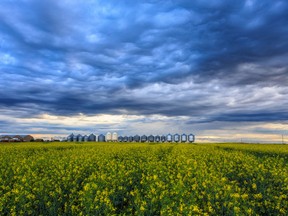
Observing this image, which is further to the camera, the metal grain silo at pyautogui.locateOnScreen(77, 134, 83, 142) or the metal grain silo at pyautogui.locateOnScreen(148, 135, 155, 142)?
the metal grain silo at pyautogui.locateOnScreen(148, 135, 155, 142)

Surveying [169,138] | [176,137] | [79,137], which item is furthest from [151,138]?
[79,137]

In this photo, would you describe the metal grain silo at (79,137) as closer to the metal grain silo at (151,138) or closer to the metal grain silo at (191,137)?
the metal grain silo at (151,138)

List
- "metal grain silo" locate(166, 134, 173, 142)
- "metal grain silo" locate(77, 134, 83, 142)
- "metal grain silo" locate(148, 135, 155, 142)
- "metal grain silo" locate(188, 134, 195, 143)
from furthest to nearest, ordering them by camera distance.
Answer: "metal grain silo" locate(148, 135, 155, 142)
"metal grain silo" locate(166, 134, 173, 142)
"metal grain silo" locate(77, 134, 83, 142)
"metal grain silo" locate(188, 134, 195, 143)

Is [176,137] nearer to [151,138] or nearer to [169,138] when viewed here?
[169,138]

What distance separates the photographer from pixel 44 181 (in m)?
12.0

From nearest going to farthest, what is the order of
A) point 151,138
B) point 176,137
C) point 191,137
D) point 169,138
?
point 191,137 < point 176,137 < point 169,138 < point 151,138

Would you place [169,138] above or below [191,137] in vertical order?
below

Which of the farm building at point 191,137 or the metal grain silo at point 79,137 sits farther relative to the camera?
the metal grain silo at point 79,137

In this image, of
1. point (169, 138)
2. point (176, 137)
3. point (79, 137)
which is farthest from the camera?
point (79, 137)

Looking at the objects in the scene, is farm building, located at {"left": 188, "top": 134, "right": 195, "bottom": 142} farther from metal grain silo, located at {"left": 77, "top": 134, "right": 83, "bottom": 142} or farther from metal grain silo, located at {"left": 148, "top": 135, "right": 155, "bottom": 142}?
metal grain silo, located at {"left": 77, "top": 134, "right": 83, "bottom": 142}

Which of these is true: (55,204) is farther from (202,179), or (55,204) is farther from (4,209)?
(202,179)

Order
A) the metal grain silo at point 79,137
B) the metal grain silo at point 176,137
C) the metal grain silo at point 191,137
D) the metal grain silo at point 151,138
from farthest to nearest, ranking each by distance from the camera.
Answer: the metal grain silo at point 151,138
the metal grain silo at point 79,137
the metal grain silo at point 176,137
the metal grain silo at point 191,137

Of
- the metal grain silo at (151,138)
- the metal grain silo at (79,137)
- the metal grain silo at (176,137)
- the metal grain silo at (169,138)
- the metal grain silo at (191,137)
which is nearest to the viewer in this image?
the metal grain silo at (191,137)

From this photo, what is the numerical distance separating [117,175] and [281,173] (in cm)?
863
